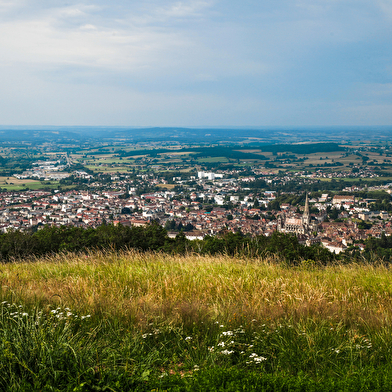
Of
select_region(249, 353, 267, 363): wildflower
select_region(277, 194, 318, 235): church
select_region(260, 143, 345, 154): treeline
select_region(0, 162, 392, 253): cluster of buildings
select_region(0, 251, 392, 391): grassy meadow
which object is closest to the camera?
select_region(0, 251, 392, 391): grassy meadow

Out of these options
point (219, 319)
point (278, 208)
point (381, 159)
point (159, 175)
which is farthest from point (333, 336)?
point (381, 159)

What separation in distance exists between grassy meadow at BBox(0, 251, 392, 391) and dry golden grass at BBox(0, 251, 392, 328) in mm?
16

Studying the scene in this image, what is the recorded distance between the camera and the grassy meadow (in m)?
2.02

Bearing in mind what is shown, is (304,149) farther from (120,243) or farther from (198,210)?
(120,243)

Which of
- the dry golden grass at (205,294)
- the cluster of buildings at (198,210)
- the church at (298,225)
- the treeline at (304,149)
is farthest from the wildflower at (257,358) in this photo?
the treeline at (304,149)

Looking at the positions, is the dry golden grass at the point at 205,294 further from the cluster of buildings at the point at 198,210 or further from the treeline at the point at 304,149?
the treeline at the point at 304,149

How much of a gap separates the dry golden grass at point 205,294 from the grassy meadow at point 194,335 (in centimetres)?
2

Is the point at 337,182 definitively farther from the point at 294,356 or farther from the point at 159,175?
the point at 294,356

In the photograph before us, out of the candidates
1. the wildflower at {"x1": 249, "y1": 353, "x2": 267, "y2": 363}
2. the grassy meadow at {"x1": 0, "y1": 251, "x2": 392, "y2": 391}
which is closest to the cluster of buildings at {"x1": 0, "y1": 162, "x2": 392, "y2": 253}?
the grassy meadow at {"x1": 0, "y1": 251, "x2": 392, "y2": 391}

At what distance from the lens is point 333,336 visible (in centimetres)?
271

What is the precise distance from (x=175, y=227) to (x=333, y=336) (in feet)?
154

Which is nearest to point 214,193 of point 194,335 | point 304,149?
point 194,335

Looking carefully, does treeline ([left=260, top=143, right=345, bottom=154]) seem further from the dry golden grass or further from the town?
the dry golden grass

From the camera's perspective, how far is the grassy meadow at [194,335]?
6.62 ft
